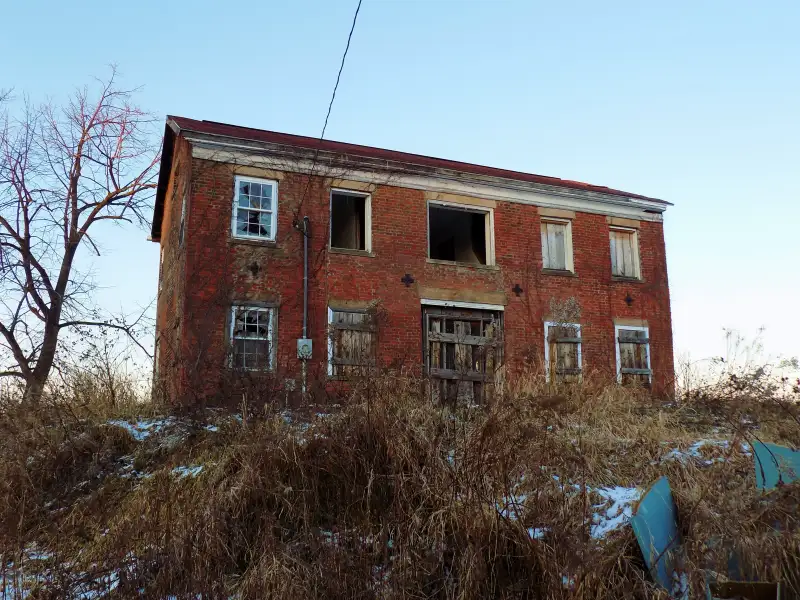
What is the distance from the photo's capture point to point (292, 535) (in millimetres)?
6328

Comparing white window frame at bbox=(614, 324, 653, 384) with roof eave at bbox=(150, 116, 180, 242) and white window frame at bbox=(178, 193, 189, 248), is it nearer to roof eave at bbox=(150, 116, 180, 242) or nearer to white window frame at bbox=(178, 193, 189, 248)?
white window frame at bbox=(178, 193, 189, 248)

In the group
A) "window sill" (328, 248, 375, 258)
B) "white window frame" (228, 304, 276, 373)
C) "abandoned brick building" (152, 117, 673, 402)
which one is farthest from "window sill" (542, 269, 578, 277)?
"white window frame" (228, 304, 276, 373)

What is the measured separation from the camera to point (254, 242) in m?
13.9

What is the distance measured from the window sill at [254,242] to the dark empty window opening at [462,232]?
5.01 metres

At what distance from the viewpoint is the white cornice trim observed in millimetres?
14086

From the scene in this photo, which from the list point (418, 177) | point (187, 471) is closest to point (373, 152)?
point (418, 177)

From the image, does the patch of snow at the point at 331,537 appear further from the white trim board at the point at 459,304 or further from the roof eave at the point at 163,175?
the roof eave at the point at 163,175

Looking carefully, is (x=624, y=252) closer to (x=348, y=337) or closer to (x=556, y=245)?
(x=556, y=245)

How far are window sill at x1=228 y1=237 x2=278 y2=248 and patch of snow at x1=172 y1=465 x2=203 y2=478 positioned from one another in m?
6.78

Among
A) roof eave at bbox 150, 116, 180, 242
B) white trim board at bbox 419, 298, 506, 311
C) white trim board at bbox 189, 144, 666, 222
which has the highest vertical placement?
roof eave at bbox 150, 116, 180, 242

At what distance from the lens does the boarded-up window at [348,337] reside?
13781 mm

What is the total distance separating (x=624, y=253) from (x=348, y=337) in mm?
7807

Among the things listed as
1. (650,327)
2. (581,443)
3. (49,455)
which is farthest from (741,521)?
(650,327)

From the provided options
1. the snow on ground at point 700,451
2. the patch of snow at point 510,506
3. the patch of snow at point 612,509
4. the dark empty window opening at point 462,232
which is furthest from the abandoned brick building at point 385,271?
the patch of snow at point 510,506
